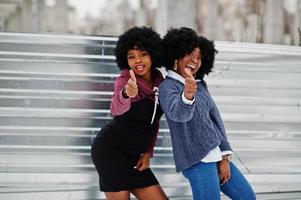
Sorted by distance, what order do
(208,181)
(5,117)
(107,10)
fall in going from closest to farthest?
(208,181), (5,117), (107,10)

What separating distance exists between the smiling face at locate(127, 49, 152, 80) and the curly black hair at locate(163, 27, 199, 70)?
116 mm

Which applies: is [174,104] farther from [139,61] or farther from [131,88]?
[139,61]

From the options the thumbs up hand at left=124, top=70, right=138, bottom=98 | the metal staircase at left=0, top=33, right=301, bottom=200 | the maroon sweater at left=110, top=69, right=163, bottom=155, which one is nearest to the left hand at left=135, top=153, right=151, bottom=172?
the maroon sweater at left=110, top=69, right=163, bottom=155

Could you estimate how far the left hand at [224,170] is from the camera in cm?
255

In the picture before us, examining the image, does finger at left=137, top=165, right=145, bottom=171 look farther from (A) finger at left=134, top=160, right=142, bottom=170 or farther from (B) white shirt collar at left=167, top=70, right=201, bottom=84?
(B) white shirt collar at left=167, top=70, right=201, bottom=84

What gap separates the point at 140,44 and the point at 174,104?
0.49m

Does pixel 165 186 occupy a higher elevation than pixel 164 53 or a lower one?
lower

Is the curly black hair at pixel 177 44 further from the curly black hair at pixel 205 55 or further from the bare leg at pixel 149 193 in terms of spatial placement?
the bare leg at pixel 149 193

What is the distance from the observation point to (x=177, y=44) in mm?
2473

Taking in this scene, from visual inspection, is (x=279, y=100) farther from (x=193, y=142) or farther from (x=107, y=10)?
(x=107, y=10)

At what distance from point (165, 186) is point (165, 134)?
0.50 metres

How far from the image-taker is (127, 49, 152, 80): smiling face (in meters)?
2.49

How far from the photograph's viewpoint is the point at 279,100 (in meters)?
4.25

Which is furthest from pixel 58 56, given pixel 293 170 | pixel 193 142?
pixel 293 170
